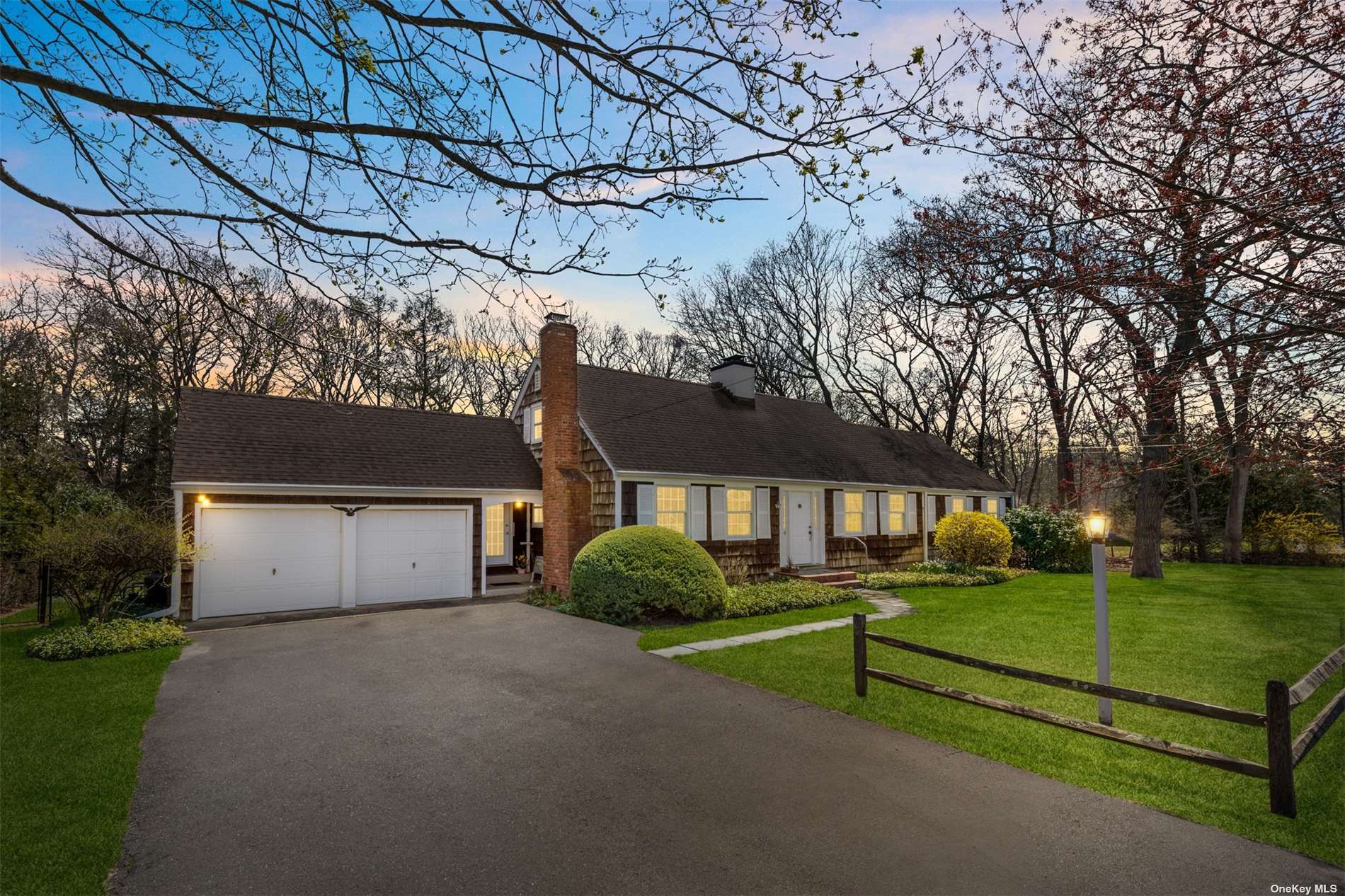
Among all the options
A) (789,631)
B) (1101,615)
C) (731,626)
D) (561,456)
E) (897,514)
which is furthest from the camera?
(897,514)

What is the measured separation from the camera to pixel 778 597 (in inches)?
578

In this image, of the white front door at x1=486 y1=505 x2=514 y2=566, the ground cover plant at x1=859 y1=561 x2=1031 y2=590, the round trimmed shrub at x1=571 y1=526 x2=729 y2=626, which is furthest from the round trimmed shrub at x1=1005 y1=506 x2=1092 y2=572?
the white front door at x1=486 y1=505 x2=514 y2=566

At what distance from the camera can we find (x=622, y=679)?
869cm

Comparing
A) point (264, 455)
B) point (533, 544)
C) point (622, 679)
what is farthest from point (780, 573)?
point (264, 455)

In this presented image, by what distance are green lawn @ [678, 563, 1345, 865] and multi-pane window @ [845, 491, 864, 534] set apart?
4441 mm

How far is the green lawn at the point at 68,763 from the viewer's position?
4.18 meters

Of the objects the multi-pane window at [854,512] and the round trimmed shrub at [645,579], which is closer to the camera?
the round trimmed shrub at [645,579]

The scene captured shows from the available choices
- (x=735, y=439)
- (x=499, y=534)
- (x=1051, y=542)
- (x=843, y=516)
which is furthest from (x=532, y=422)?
(x=1051, y=542)

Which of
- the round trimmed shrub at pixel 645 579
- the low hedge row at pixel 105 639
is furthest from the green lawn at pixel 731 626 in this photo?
the low hedge row at pixel 105 639

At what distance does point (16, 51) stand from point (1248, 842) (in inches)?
383

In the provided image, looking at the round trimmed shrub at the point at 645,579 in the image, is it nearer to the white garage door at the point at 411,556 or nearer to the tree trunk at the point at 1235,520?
the white garage door at the point at 411,556

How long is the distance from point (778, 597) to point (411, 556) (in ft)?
28.9

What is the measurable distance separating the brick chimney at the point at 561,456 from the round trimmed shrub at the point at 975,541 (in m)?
12.3

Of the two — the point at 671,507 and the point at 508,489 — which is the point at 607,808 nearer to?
the point at 671,507
